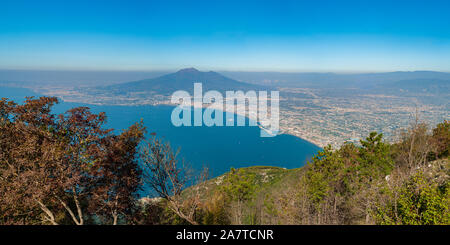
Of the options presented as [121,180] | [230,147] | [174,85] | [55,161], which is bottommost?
[230,147]

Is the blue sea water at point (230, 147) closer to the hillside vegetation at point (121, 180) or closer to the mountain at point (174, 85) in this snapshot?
the hillside vegetation at point (121, 180)

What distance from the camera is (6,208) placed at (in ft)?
17.8

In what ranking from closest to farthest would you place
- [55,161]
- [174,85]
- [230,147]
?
[55,161]
[230,147]
[174,85]

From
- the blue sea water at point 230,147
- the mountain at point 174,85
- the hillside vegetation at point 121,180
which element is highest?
the mountain at point 174,85

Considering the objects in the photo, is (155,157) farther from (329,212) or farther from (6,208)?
(329,212)

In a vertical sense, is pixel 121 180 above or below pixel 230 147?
above

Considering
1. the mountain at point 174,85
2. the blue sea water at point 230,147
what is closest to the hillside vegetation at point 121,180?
the blue sea water at point 230,147

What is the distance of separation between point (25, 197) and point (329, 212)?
41.3 ft

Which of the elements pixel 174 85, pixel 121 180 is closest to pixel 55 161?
pixel 121 180

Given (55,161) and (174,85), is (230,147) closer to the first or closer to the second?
(55,161)

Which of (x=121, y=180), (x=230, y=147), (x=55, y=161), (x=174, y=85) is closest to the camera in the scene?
(x=55, y=161)
